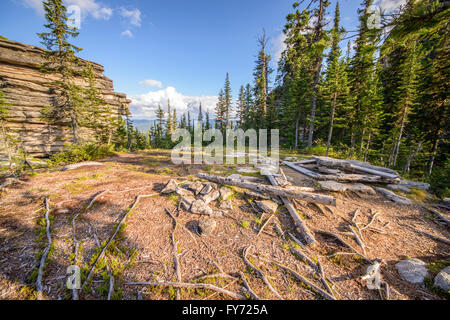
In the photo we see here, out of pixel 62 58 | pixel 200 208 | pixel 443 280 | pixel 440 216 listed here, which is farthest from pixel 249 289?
pixel 62 58

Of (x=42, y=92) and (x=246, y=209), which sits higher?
(x=42, y=92)

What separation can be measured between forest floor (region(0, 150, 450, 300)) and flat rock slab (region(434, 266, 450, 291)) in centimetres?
19

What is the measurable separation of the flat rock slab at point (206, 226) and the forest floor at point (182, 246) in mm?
169

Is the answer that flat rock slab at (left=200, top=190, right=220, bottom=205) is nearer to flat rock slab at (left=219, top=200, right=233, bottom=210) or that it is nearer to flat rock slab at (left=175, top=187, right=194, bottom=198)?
flat rock slab at (left=219, top=200, right=233, bottom=210)

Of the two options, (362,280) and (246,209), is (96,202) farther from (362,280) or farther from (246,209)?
(362,280)

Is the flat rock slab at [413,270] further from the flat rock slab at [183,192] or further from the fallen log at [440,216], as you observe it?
the flat rock slab at [183,192]

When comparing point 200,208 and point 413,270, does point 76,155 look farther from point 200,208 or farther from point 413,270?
point 413,270

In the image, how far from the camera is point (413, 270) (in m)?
3.22

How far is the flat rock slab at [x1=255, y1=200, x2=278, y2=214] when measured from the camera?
518 centimetres

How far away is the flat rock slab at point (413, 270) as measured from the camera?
3.06 m

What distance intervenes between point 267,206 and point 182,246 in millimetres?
3124

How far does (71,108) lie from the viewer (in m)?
13.4
